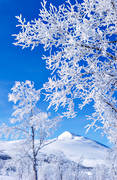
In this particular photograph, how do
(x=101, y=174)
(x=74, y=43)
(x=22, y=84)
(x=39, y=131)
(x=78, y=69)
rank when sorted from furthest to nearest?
(x=101, y=174) → (x=22, y=84) → (x=39, y=131) → (x=78, y=69) → (x=74, y=43)

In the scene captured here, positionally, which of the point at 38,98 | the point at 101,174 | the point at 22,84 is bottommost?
the point at 101,174

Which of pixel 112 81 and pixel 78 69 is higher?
pixel 78 69

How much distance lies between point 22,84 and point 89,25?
13141mm

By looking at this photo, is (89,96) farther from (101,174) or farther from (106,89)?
(101,174)

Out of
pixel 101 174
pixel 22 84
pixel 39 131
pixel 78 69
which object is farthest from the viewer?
pixel 101 174

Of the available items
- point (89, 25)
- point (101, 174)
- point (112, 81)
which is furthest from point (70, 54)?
point (101, 174)

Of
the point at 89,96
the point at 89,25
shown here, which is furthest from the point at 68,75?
the point at 89,25

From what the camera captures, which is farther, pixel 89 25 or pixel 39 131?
pixel 39 131

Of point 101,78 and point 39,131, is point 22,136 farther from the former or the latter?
point 101,78

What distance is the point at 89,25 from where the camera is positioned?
222 inches

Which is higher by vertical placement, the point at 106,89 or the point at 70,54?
the point at 70,54

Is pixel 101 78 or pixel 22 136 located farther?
pixel 22 136

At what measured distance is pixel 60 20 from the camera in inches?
233

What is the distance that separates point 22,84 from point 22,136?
4.23 meters
